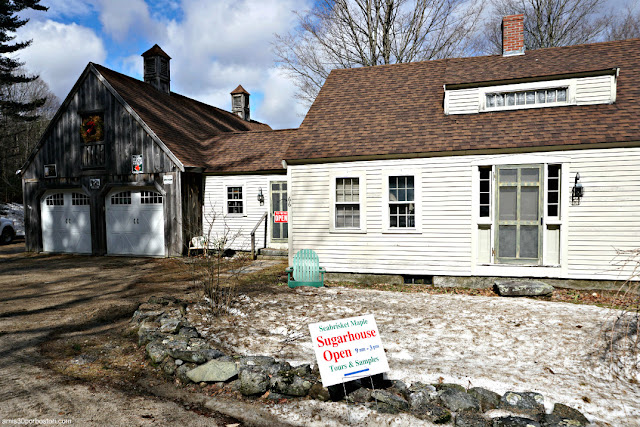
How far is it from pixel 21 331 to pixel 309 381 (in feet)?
18.0

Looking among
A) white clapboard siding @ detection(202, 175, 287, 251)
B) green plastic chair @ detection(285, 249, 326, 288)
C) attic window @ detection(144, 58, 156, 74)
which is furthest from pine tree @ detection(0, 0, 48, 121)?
green plastic chair @ detection(285, 249, 326, 288)

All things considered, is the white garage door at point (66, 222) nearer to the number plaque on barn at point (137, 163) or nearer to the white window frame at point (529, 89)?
the number plaque on barn at point (137, 163)

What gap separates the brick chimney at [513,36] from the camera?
12039 mm

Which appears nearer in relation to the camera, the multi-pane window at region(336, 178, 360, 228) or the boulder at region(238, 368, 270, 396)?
the boulder at region(238, 368, 270, 396)

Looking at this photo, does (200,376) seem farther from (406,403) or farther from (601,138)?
(601,138)

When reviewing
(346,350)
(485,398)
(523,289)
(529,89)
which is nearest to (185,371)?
(346,350)

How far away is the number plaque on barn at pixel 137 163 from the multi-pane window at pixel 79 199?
3.10 metres

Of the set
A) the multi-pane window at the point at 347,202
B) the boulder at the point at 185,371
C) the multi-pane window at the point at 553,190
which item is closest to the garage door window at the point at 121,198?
the multi-pane window at the point at 347,202

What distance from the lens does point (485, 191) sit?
9617 mm

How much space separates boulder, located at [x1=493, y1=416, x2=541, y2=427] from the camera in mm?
3611

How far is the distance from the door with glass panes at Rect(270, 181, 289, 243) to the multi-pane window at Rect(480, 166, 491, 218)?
769 cm

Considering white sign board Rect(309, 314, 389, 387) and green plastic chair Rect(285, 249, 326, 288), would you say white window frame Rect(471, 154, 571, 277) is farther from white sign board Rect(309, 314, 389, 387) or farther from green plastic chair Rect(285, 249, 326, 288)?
white sign board Rect(309, 314, 389, 387)

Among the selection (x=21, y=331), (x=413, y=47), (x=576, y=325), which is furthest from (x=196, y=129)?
(x=576, y=325)

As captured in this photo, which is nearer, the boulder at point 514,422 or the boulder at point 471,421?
the boulder at point 514,422
